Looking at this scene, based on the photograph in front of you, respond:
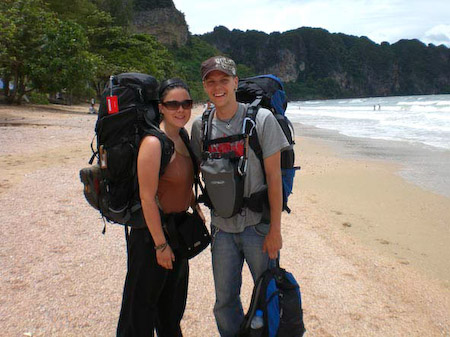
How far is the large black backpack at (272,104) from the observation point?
1980mm

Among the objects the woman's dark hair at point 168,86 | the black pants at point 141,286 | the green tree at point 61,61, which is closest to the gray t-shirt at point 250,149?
the woman's dark hair at point 168,86

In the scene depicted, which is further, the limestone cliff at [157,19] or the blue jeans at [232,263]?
the limestone cliff at [157,19]

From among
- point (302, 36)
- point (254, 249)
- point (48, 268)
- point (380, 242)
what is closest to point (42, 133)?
point (48, 268)

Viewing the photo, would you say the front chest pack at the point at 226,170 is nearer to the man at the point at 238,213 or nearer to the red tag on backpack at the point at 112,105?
the man at the point at 238,213

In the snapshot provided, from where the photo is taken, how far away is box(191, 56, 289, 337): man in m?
1.93

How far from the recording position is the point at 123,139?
187cm

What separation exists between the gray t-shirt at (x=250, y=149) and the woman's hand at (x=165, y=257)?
300 millimetres

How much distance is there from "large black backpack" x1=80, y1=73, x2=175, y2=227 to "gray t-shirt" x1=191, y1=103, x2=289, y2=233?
0.27m

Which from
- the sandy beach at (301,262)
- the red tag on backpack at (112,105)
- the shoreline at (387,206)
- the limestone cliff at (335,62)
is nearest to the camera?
the red tag on backpack at (112,105)

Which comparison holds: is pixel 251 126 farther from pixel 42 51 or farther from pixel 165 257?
pixel 42 51

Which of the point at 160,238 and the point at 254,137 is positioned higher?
the point at 254,137

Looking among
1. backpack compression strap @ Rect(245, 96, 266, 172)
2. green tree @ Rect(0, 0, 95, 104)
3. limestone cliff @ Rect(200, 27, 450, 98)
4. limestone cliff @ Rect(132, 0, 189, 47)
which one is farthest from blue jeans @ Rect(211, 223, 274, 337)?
limestone cliff @ Rect(200, 27, 450, 98)

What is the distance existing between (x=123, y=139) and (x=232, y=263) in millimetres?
884

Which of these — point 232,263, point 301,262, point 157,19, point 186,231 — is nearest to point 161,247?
point 186,231
